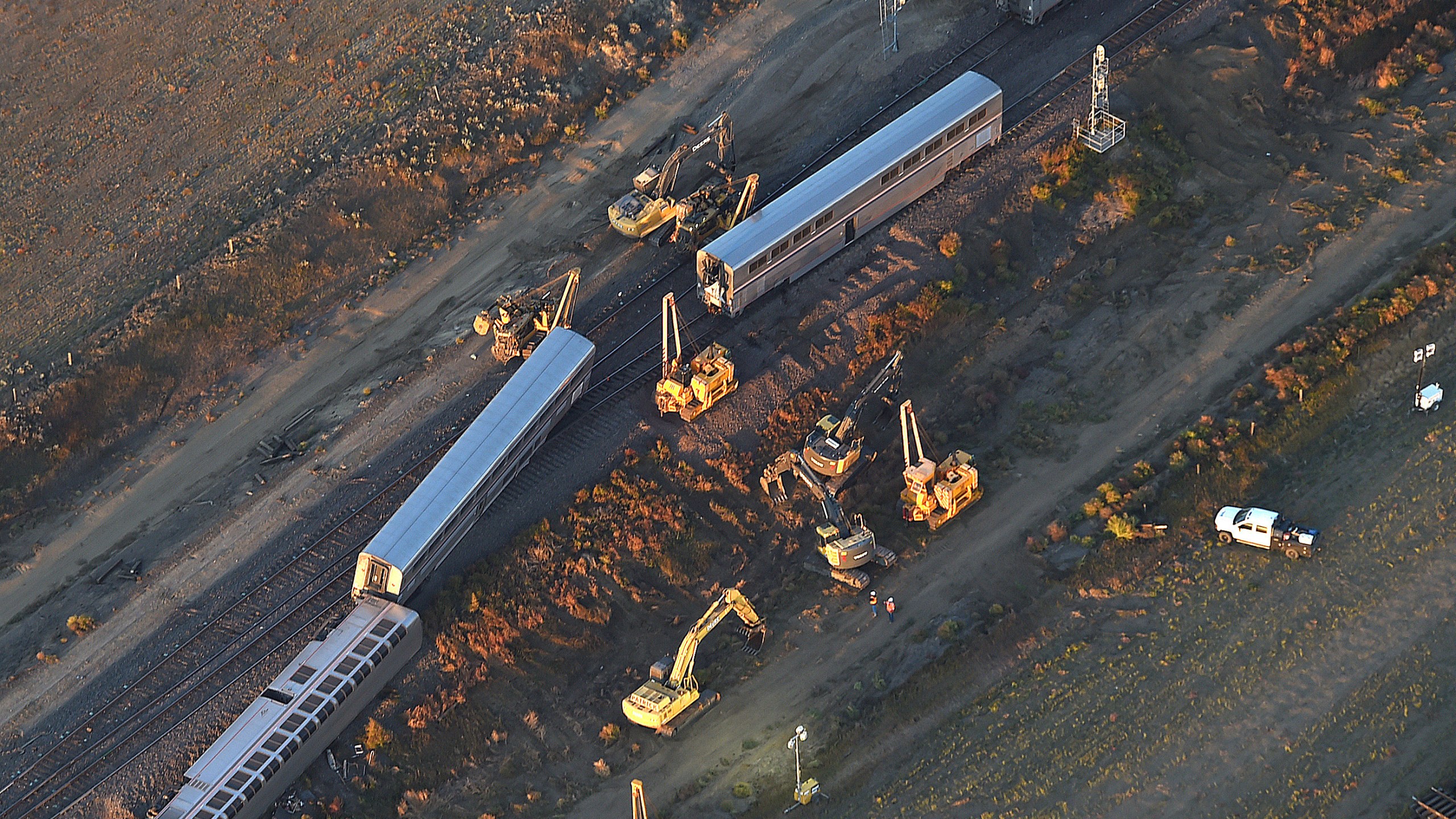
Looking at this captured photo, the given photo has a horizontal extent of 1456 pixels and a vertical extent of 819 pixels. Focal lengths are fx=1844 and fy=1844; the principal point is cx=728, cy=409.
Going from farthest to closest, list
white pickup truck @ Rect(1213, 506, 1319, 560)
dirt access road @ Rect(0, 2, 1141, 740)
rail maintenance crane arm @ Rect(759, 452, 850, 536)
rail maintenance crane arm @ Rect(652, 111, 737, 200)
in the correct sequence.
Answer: rail maintenance crane arm @ Rect(652, 111, 737, 200) → dirt access road @ Rect(0, 2, 1141, 740) → rail maintenance crane arm @ Rect(759, 452, 850, 536) → white pickup truck @ Rect(1213, 506, 1319, 560)

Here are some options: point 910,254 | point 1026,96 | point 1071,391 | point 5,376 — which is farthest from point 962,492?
point 5,376

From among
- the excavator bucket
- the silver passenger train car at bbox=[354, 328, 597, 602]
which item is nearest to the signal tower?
the silver passenger train car at bbox=[354, 328, 597, 602]

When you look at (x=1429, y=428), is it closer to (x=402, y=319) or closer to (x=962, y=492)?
(x=962, y=492)

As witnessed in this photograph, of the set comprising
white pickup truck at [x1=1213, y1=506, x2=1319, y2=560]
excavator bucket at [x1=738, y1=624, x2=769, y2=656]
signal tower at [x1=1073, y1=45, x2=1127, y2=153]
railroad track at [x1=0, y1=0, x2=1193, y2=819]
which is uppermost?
signal tower at [x1=1073, y1=45, x2=1127, y2=153]

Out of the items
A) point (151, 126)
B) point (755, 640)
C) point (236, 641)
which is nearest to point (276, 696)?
point (236, 641)

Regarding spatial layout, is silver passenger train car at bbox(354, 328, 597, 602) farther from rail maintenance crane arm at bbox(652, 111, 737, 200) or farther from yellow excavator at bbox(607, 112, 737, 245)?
rail maintenance crane arm at bbox(652, 111, 737, 200)

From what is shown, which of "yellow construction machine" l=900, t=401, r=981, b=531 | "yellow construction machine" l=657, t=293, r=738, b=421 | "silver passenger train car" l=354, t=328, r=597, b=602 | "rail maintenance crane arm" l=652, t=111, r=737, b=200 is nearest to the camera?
"silver passenger train car" l=354, t=328, r=597, b=602

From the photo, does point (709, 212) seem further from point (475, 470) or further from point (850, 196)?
point (475, 470)
